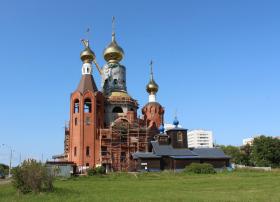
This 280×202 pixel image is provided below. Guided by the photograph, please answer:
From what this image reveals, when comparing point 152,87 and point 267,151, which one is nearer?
point 152,87

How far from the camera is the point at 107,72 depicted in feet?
201

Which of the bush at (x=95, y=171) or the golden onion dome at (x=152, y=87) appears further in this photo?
the golden onion dome at (x=152, y=87)

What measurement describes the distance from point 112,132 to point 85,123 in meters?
3.91

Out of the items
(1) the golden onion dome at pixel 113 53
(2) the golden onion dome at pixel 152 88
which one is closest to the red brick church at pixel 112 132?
(1) the golden onion dome at pixel 113 53

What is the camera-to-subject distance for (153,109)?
63.8 metres

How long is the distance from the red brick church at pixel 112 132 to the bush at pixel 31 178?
85.0 ft

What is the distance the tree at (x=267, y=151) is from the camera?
2638 inches

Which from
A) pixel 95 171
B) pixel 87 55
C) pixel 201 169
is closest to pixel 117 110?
pixel 87 55

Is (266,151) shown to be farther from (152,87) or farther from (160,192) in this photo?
(160,192)

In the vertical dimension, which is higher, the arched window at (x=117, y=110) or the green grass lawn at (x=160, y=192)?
the arched window at (x=117, y=110)

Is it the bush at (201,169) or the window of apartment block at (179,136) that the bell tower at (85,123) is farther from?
the bush at (201,169)

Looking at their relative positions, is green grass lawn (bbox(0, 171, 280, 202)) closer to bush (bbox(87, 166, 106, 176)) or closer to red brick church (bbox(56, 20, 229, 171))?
bush (bbox(87, 166, 106, 176))

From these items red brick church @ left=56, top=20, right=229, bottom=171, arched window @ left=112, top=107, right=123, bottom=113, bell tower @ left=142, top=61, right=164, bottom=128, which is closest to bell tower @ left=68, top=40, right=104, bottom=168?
red brick church @ left=56, top=20, right=229, bottom=171

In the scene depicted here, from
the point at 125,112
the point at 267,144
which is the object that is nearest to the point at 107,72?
the point at 125,112
